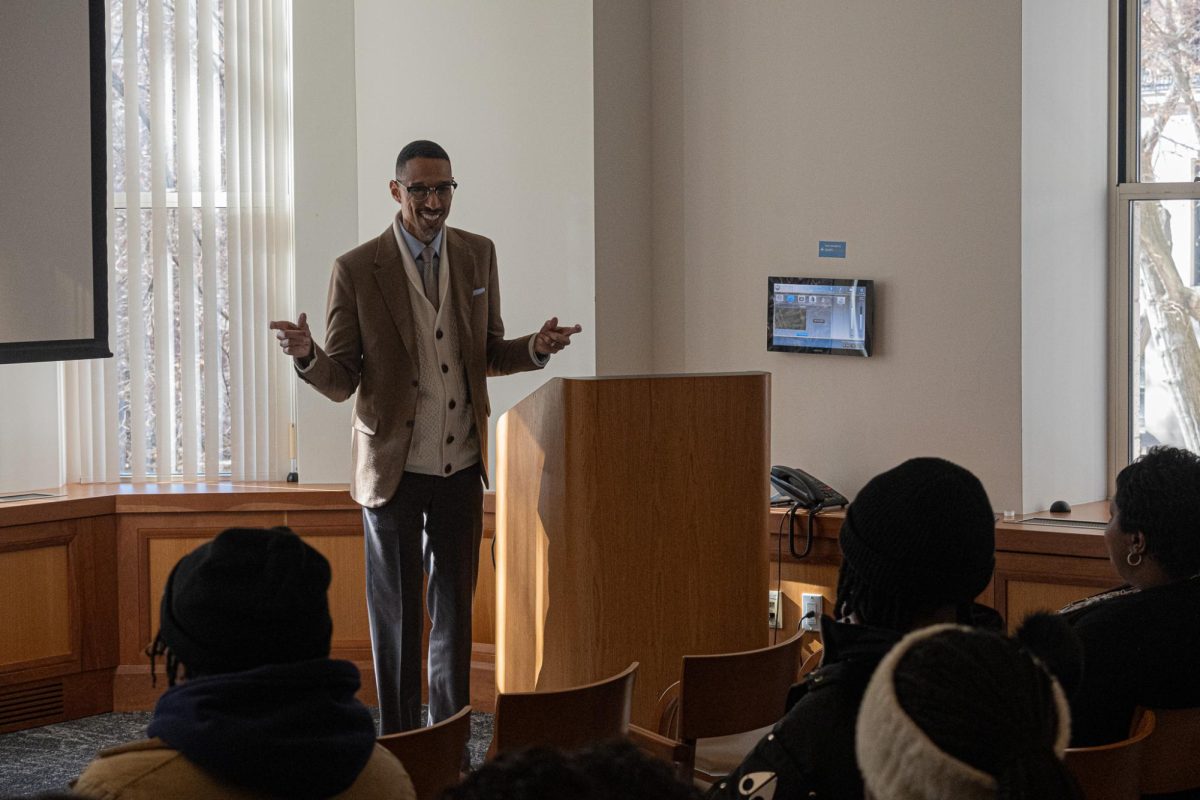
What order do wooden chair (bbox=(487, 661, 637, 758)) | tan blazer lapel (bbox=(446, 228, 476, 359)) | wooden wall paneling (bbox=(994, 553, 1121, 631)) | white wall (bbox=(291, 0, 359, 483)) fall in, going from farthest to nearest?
white wall (bbox=(291, 0, 359, 483))
wooden wall paneling (bbox=(994, 553, 1121, 631))
tan blazer lapel (bbox=(446, 228, 476, 359))
wooden chair (bbox=(487, 661, 637, 758))

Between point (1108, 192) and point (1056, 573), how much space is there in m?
1.46

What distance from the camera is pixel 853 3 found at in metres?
4.57

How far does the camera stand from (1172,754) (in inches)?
83.7

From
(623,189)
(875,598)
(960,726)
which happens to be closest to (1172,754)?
(875,598)

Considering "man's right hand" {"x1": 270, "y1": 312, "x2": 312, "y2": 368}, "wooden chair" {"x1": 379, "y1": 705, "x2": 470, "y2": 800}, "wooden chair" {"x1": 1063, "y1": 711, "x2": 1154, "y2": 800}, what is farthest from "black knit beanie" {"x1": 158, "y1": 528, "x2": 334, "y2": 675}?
"man's right hand" {"x1": 270, "y1": 312, "x2": 312, "y2": 368}

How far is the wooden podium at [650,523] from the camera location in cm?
324

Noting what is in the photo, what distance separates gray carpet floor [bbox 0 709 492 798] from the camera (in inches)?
159

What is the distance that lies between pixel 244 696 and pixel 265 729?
42 mm

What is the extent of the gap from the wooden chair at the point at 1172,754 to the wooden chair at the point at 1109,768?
11cm

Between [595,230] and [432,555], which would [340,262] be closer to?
[432,555]

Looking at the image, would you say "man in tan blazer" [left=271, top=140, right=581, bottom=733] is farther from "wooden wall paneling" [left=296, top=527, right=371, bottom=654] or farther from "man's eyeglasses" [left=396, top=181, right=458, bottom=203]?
"wooden wall paneling" [left=296, top=527, right=371, bottom=654]

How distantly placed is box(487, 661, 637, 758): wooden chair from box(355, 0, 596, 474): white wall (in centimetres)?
238

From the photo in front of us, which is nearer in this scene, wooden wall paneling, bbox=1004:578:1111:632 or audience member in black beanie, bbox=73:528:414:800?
audience member in black beanie, bbox=73:528:414:800

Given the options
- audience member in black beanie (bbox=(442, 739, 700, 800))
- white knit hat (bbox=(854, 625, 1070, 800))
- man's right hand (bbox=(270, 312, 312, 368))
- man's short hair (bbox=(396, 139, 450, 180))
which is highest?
man's short hair (bbox=(396, 139, 450, 180))
